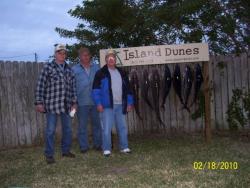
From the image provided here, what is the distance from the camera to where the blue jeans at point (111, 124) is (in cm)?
919

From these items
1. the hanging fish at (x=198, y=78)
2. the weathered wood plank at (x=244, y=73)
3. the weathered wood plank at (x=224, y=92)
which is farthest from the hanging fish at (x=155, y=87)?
the weathered wood plank at (x=244, y=73)

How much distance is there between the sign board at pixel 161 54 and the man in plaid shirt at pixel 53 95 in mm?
1449

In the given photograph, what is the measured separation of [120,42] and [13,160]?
5081mm

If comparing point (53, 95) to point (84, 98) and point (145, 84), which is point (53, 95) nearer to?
point (84, 98)

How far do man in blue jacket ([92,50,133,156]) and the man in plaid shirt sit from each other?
60 centimetres

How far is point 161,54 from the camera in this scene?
389 inches

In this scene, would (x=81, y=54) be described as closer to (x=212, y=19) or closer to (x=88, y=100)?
(x=88, y=100)

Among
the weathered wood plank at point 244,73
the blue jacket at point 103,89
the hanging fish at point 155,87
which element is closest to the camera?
the blue jacket at point 103,89

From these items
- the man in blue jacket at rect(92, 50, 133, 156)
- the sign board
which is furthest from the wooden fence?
the man in blue jacket at rect(92, 50, 133, 156)

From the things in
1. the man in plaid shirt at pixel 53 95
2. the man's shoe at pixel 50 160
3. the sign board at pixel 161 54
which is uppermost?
the sign board at pixel 161 54

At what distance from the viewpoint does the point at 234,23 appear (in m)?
9.88

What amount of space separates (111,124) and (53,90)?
133cm

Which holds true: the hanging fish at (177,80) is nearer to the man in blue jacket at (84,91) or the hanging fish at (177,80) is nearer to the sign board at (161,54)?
the sign board at (161,54)

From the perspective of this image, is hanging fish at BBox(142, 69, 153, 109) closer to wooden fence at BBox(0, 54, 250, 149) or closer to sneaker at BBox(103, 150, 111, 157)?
wooden fence at BBox(0, 54, 250, 149)
